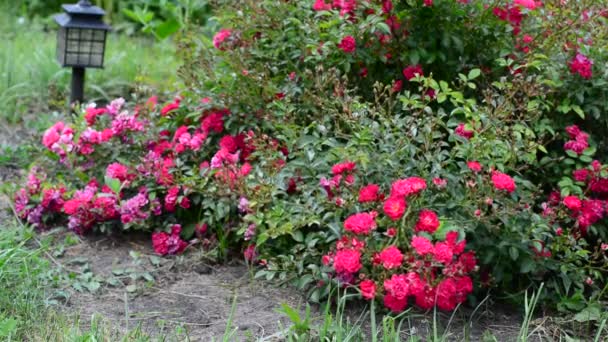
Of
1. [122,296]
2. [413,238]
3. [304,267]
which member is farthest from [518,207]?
[122,296]

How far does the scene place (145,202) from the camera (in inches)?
152

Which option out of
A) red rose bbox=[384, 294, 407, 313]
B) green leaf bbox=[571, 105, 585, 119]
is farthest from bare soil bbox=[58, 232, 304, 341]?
green leaf bbox=[571, 105, 585, 119]

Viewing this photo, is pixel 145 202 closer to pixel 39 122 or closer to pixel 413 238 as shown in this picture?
pixel 413 238

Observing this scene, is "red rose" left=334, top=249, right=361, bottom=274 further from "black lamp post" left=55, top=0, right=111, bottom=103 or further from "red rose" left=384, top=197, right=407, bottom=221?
"black lamp post" left=55, top=0, right=111, bottom=103

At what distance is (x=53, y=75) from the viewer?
5824 mm

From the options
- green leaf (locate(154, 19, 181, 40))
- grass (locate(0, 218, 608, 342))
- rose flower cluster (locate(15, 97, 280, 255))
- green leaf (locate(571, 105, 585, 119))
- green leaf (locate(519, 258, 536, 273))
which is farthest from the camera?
green leaf (locate(154, 19, 181, 40))

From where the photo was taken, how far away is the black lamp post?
16.3 feet

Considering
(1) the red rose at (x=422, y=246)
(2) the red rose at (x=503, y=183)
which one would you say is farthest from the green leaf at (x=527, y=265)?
(1) the red rose at (x=422, y=246)

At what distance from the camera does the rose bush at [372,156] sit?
10.2ft

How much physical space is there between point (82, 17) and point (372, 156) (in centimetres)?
246

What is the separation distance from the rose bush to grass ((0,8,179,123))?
3.50 ft

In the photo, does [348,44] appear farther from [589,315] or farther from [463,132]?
[589,315]

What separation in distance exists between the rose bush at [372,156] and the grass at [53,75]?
1065 millimetres

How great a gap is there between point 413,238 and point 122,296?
3.86ft
